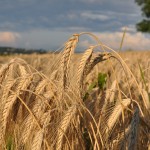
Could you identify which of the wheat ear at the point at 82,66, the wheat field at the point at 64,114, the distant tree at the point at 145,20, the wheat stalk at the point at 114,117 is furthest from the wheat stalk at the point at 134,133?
the distant tree at the point at 145,20

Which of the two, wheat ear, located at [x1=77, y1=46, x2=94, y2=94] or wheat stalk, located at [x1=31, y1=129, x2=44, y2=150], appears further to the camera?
wheat ear, located at [x1=77, y1=46, x2=94, y2=94]

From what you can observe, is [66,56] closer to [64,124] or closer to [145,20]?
[64,124]

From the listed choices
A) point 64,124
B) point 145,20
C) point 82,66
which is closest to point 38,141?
point 64,124

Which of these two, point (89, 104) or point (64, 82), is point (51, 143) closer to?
point (64, 82)

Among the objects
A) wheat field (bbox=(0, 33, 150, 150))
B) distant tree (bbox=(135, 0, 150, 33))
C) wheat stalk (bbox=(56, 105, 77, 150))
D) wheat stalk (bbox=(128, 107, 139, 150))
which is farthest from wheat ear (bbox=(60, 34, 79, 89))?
distant tree (bbox=(135, 0, 150, 33))

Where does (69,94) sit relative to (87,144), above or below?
above

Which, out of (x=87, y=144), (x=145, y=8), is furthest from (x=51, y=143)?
(x=145, y=8)

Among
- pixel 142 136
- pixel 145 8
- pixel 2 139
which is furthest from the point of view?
pixel 145 8

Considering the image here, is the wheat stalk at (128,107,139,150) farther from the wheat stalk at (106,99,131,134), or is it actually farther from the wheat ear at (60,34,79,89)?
the wheat ear at (60,34,79,89)

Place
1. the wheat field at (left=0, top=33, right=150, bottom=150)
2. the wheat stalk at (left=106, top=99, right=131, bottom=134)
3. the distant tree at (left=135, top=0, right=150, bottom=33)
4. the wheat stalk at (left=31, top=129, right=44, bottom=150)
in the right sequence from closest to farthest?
the wheat stalk at (left=31, top=129, right=44, bottom=150)
the wheat field at (left=0, top=33, right=150, bottom=150)
the wheat stalk at (left=106, top=99, right=131, bottom=134)
the distant tree at (left=135, top=0, right=150, bottom=33)

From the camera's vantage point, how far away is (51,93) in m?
2.22

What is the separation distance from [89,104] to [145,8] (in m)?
38.0

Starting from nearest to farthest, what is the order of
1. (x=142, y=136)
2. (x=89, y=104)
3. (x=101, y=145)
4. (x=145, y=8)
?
(x=101, y=145), (x=142, y=136), (x=89, y=104), (x=145, y=8)

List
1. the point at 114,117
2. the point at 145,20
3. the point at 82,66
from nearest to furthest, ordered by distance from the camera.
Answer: the point at 82,66 < the point at 114,117 < the point at 145,20
